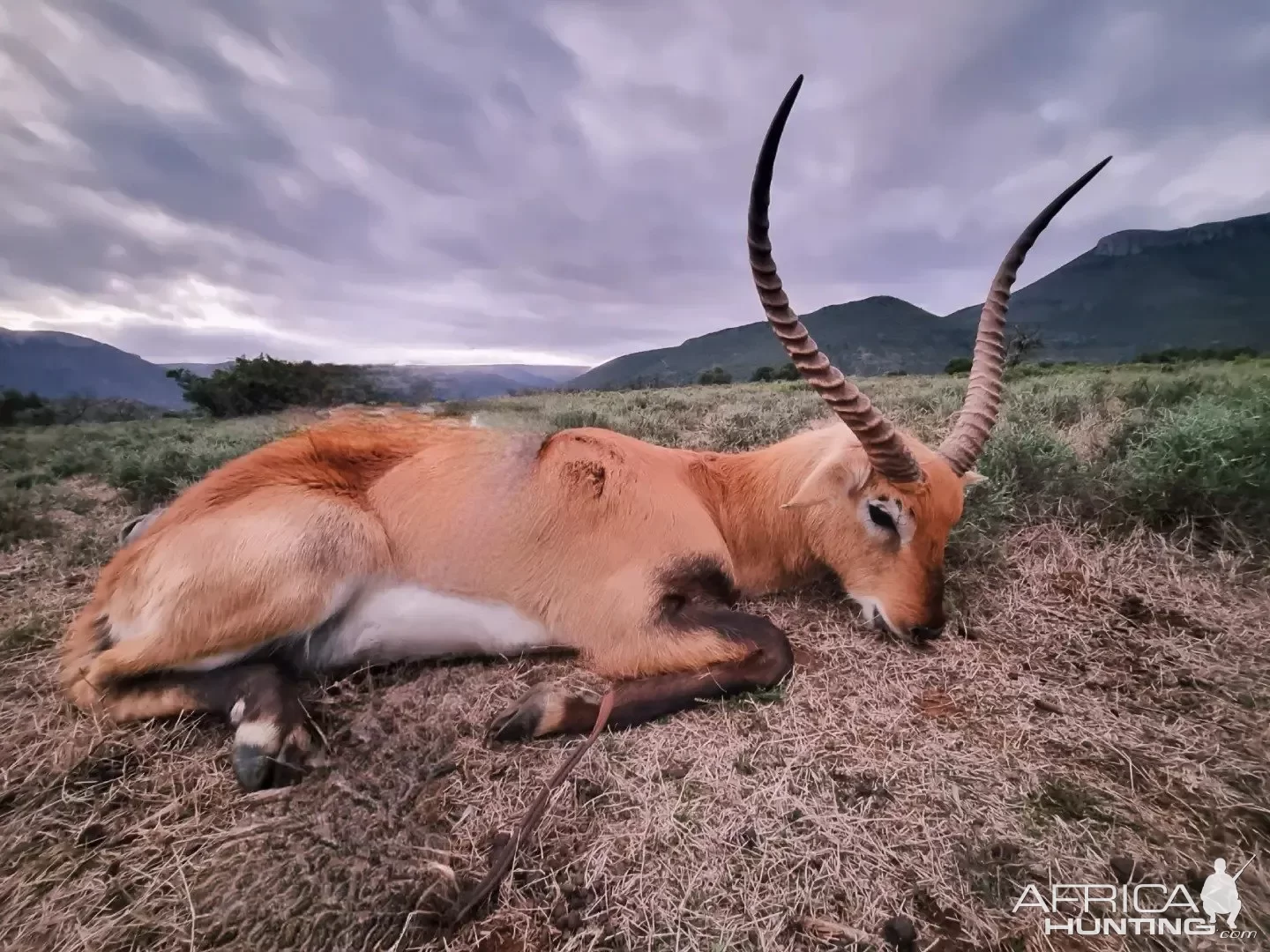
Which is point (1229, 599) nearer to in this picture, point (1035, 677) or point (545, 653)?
point (1035, 677)

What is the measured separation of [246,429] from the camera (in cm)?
661

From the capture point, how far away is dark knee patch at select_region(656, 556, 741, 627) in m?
2.95

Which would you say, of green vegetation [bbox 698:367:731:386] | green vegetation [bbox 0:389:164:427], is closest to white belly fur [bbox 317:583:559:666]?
green vegetation [bbox 0:389:164:427]

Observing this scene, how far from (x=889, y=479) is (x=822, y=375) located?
2.64ft

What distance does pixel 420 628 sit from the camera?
2.91 m

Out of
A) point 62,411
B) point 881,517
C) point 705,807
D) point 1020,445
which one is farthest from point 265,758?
point 62,411

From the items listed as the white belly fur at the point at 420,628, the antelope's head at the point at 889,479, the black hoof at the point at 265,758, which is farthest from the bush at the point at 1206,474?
the black hoof at the point at 265,758

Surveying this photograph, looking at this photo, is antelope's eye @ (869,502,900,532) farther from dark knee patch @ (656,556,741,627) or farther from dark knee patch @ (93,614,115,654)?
dark knee patch @ (93,614,115,654)

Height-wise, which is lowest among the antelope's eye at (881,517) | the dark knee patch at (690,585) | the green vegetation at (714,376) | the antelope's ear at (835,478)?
the dark knee patch at (690,585)

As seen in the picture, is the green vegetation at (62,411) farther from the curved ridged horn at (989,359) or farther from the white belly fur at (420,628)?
the curved ridged horn at (989,359)

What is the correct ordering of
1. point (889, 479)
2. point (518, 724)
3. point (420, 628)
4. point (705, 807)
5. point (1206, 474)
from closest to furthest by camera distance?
1. point (705, 807)
2. point (518, 724)
3. point (420, 628)
4. point (889, 479)
5. point (1206, 474)

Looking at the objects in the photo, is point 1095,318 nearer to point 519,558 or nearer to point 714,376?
point 714,376

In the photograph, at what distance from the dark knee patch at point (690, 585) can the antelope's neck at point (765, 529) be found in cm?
40

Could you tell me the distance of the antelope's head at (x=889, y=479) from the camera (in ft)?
9.75
